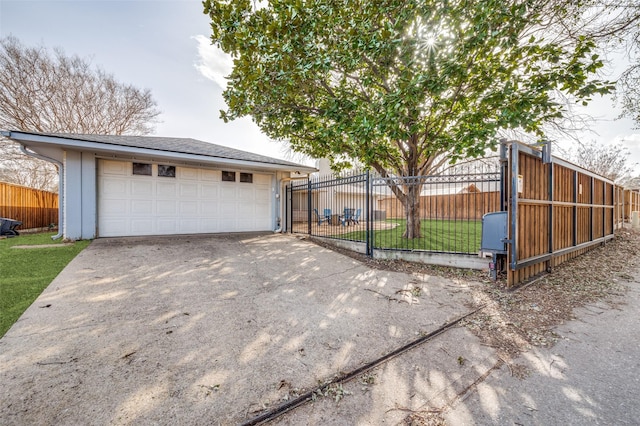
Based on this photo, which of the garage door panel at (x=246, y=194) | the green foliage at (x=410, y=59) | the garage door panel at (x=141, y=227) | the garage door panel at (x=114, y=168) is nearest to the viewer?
the green foliage at (x=410, y=59)

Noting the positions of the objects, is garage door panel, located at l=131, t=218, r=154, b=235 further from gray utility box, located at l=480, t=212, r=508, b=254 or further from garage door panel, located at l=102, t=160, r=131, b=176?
gray utility box, located at l=480, t=212, r=508, b=254

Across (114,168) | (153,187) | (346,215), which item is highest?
(114,168)

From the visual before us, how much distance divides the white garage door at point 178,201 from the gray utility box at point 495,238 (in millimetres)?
7740

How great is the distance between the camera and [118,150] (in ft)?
23.2

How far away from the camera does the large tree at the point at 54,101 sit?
1302 cm

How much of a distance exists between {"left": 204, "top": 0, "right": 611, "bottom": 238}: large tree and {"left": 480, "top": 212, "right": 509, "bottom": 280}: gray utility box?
5.89 feet

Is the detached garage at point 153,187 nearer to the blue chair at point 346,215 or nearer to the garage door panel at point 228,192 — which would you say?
the garage door panel at point 228,192

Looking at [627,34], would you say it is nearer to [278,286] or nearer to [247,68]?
[247,68]

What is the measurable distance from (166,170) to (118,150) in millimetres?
1443

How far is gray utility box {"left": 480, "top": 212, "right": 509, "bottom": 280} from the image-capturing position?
428 cm

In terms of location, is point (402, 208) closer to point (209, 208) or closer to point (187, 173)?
point (209, 208)

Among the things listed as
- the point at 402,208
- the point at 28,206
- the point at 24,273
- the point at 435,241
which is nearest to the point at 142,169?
the point at 24,273

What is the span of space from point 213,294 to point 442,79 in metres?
5.61

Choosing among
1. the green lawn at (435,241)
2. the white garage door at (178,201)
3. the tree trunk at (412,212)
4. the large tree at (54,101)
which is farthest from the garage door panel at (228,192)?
the large tree at (54,101)
